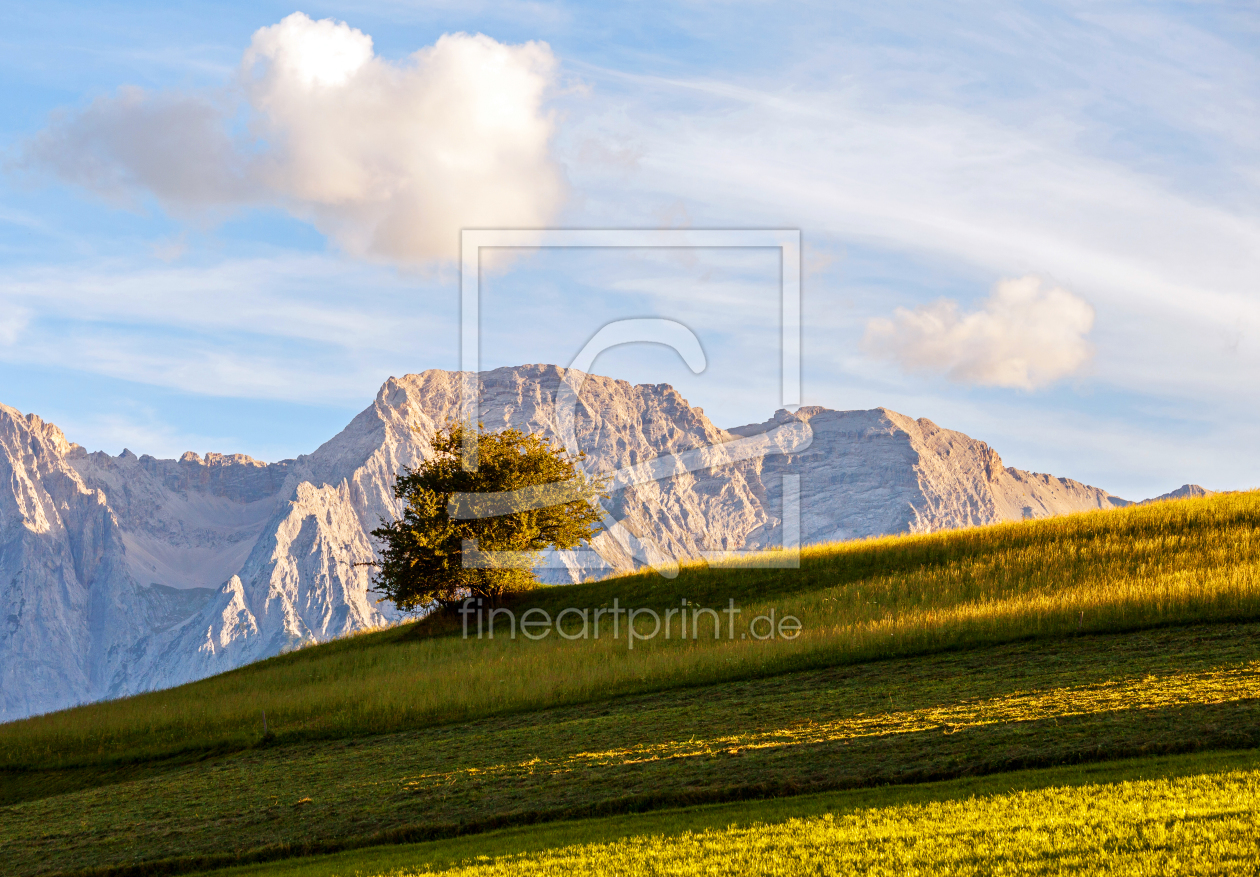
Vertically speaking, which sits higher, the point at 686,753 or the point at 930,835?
the point at 930,835

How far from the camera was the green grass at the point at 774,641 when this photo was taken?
2759 centimetres

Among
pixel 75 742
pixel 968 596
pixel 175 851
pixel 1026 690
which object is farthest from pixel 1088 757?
pixel 75 742

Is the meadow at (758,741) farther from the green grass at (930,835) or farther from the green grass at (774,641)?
the green grass at (774,641)

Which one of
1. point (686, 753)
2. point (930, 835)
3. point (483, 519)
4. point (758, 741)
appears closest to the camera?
point (930, 835)

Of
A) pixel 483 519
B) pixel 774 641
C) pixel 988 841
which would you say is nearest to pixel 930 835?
pixel 988 841

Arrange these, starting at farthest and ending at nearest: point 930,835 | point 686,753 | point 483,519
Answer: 1. point 483,519
2. point 686,753
3. point 930,835

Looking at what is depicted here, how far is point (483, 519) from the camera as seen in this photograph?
48688 mm

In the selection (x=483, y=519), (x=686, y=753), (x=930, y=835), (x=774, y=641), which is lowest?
(x=686, y=753)

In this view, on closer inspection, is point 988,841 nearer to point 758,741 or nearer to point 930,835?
point 930,835

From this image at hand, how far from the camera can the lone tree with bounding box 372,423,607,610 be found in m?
47.2

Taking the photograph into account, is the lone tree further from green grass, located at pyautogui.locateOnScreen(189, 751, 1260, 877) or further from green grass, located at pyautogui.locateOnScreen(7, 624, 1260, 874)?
green grass, located at pyautogui.locateOnScreen(189, 751, 1260, 877)

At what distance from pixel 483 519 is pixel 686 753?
32.4 m

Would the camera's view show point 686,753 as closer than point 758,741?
Yes

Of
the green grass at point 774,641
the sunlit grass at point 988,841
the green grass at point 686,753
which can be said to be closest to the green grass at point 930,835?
the sunlit grass at point 988,841
